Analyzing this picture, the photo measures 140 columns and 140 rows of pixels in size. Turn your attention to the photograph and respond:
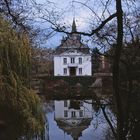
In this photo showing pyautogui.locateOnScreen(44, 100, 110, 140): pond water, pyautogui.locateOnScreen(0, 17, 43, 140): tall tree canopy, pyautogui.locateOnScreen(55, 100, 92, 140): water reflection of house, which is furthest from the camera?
pyautogui.locateOnScreen(55, 100, 92, 140): water reflection of house

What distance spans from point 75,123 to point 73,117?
1472 millimetres

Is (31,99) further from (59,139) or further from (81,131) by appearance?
(81,131)

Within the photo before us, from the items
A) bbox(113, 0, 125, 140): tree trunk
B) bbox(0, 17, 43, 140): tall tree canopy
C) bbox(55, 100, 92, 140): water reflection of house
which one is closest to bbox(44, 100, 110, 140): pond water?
bbox(55, 100, 92, 140): water reflection of house

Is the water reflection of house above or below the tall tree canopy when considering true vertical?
below

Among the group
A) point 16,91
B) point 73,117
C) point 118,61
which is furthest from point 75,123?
point 118,61

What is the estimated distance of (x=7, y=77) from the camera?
12.0 metres

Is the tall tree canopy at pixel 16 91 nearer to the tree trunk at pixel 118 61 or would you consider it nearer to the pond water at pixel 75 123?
the pond water at pixel 75 123

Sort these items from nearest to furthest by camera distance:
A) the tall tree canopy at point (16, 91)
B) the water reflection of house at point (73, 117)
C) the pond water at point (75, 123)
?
1. the tall tree canopy at point (16, 91)
2. the pond water at point (75, 123)
3. the water reflection of house at point (73, 117)

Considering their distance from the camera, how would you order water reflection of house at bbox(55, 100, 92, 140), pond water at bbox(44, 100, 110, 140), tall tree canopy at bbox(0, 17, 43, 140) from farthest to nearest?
water reflection of house at bbox(55, 100, 92, 140), pond water at bbox(44, 100, 110, 140), tall tree canopy at bbox(0, 17, 43, 140)

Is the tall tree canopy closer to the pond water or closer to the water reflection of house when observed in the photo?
the pond water

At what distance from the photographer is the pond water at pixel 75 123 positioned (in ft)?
73.0

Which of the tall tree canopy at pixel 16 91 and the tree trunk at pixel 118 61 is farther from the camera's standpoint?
the tall tree canopy at pixel 16 91

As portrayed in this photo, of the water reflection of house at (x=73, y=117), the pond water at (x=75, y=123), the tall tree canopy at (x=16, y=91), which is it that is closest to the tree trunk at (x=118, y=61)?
the tall tree canopy at (x=16, y=91)

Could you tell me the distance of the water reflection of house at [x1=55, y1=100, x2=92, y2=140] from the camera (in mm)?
27800
